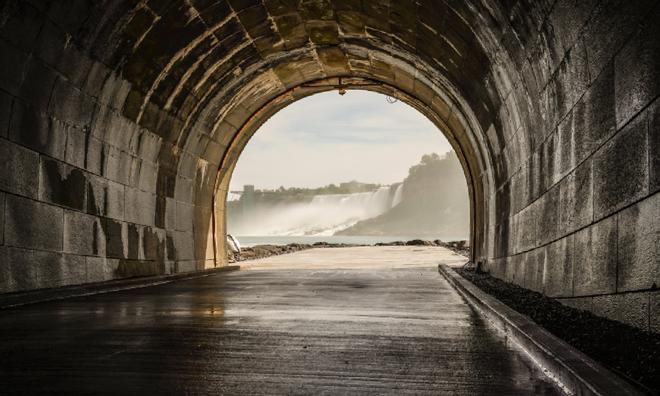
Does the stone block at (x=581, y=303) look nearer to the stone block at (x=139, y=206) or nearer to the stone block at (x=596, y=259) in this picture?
the stone block at (x=596, y=259)

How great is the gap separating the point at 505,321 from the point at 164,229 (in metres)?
9.36

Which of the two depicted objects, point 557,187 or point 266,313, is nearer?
point 557,187

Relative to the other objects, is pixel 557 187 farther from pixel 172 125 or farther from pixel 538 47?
pixel 172 125

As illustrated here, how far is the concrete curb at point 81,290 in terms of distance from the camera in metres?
8.30

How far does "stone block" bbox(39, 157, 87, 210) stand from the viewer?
31.1 feet

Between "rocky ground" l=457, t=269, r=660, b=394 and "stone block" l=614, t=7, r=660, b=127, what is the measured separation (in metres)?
1.55

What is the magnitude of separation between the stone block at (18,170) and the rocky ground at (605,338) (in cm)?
609

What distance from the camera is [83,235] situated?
10594 millimetres

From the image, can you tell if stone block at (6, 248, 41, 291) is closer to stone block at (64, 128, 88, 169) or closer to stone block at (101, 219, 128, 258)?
stone block at (64, 128, 88, 169)

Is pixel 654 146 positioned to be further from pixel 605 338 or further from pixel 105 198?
pixel 105 198

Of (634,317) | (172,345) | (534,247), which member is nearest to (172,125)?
(534,247)

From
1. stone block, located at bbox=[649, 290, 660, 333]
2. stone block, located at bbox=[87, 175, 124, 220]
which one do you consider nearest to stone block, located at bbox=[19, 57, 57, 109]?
stone block, located at bbox=[87, 175, 124, 220]

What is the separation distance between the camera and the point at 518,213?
402 inches

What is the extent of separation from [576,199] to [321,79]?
12653mm
